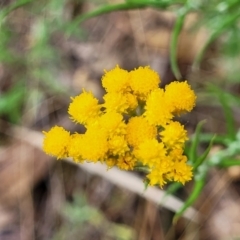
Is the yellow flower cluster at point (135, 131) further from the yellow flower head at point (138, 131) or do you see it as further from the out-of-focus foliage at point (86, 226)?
the out-of-focus foliage at point (86, 226)

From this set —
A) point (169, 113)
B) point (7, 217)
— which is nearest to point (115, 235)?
point (7, 217)

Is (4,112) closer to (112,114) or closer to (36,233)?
(36,233)

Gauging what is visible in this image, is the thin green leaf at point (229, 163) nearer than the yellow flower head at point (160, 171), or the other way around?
the yellow flower head at point (160, 171)

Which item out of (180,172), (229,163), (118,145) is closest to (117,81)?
(118,145)

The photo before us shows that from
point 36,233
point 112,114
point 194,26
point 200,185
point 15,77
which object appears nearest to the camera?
point 112,114

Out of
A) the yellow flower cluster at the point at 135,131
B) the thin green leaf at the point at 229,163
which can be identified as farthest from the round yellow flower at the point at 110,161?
the thin green leaf at the point at 229,163

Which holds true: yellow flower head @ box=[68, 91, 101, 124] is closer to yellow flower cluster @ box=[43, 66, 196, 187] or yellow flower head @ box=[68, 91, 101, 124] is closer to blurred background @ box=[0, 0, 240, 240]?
yellow flower cluster @ box=[43, 66, 196, 187]

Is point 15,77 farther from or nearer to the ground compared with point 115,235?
farther from the ground

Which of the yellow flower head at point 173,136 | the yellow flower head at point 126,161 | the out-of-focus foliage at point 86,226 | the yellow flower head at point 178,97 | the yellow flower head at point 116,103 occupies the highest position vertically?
the yellow flower head at point 178,97
